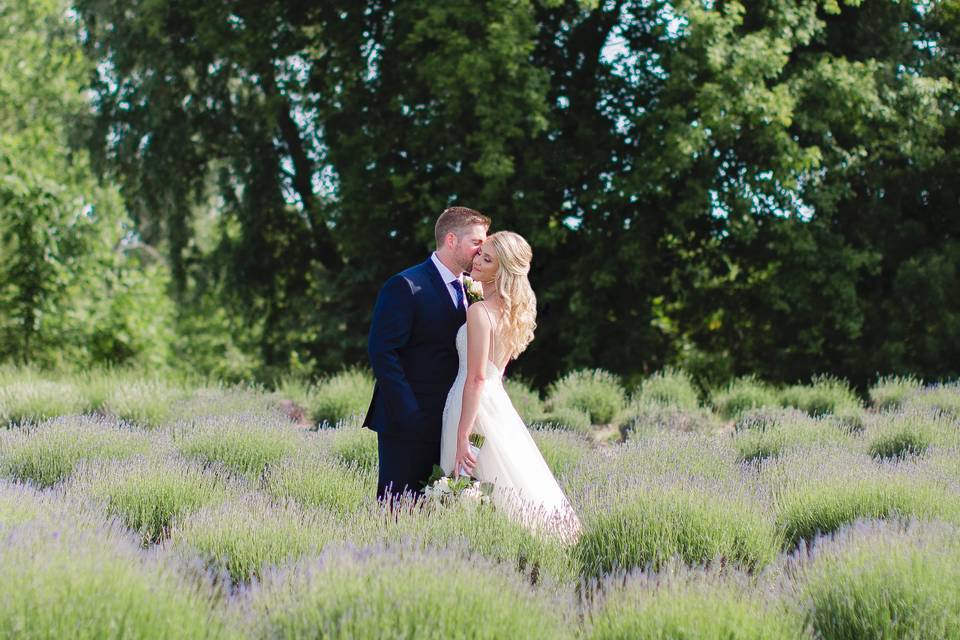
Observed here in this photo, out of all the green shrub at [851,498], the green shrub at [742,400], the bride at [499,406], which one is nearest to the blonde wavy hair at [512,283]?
the bride at [499,406]

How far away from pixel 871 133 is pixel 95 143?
15.1m

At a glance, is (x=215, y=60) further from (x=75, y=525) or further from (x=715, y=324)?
(x=75, y=525)

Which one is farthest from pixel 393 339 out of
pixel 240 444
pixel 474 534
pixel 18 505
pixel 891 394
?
pixel 891 394

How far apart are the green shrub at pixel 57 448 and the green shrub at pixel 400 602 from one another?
11.3ft

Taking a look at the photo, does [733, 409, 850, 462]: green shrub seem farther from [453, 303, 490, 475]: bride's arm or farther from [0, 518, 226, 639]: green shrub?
[0, 518, 226, 639]: green shrub

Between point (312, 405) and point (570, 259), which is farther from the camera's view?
point (570, 259)

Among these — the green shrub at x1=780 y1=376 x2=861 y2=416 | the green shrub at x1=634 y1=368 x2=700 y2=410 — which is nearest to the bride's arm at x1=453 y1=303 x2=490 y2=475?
the green shrub at x1=634 y1=368 x2=700 y2=410

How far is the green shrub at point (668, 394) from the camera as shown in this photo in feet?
37.3

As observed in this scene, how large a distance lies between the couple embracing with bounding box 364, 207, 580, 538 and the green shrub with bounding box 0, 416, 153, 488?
9.10 ft

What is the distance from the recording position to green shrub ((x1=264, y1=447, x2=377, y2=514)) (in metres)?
6.05

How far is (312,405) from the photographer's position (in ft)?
36.6

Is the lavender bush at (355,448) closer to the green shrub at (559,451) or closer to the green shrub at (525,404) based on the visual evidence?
the green shrub at (559,451)

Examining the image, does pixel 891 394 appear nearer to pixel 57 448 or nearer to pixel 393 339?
pixel 393 339

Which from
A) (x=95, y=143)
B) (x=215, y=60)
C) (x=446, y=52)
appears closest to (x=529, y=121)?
(x=446, y=52)
